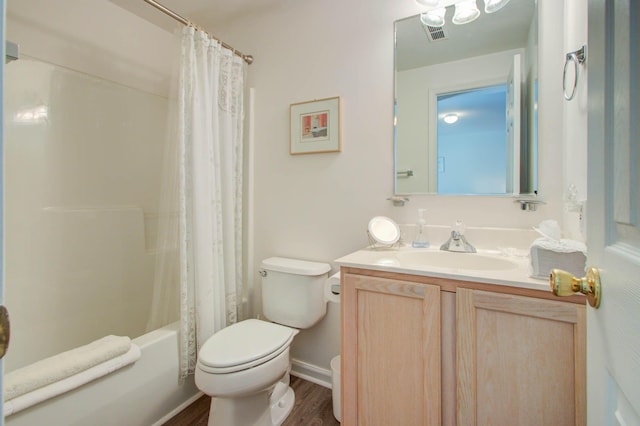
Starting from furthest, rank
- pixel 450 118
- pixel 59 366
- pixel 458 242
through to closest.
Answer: pixel 450 118 < pixel 458 242 < pixel 59 366

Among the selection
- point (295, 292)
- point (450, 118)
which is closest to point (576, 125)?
point (450, 118)

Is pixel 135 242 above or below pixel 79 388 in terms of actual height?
above

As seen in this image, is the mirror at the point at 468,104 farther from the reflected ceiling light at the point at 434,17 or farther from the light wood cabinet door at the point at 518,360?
the light wood cabinet door at the point at 518,360

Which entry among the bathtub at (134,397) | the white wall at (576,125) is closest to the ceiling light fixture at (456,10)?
the white wall at (576,125)

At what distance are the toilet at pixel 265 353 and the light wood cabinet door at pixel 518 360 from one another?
2.52 feet

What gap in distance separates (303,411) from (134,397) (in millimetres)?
813

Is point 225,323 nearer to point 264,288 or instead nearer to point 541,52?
point 264,288

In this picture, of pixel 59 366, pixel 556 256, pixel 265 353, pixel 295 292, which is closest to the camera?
pixel 556 256

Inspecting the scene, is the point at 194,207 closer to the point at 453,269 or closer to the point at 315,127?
the point at 315,127

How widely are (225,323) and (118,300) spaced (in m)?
0.72

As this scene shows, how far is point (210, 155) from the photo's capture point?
1.63 metres

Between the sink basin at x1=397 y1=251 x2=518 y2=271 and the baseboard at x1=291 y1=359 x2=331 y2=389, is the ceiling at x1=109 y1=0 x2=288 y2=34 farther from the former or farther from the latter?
the baseboard at x1=291 y1=359 x2=331 y2=389

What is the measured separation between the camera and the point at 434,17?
1.51 metres

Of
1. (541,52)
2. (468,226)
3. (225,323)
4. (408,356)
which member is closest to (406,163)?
(468,226)
